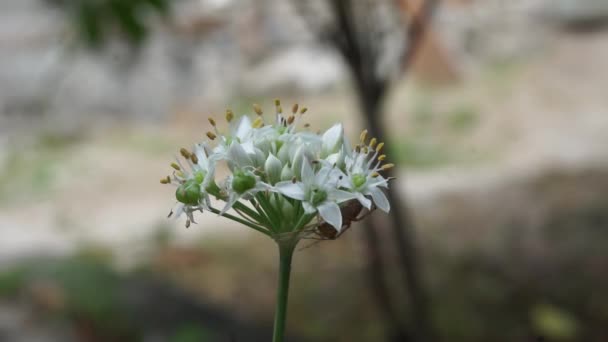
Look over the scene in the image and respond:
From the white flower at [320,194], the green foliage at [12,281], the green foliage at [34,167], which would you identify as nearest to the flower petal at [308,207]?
the white flower at [320,194]

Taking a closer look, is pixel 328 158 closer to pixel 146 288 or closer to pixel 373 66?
pixel 373 66

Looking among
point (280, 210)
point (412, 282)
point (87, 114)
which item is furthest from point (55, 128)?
point (280, 210)

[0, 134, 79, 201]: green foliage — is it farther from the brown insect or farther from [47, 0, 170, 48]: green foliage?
the brown insect

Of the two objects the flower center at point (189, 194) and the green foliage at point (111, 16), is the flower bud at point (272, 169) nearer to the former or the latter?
the flower center at point (189, 194)

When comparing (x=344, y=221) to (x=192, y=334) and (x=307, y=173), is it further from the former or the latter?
(x=192, y=334)

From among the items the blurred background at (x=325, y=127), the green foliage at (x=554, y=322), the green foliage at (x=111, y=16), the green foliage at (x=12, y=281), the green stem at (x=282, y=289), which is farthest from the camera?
the green foliage at (x=12, y=281)

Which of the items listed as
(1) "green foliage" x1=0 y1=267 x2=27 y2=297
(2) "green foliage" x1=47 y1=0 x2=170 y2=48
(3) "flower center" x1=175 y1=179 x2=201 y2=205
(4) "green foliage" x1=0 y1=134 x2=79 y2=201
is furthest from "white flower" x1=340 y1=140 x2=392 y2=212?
(4) "green foliage" x1=0 y1=134 x2=79 y2=201

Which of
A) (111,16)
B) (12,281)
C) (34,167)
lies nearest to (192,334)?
(12,281)
